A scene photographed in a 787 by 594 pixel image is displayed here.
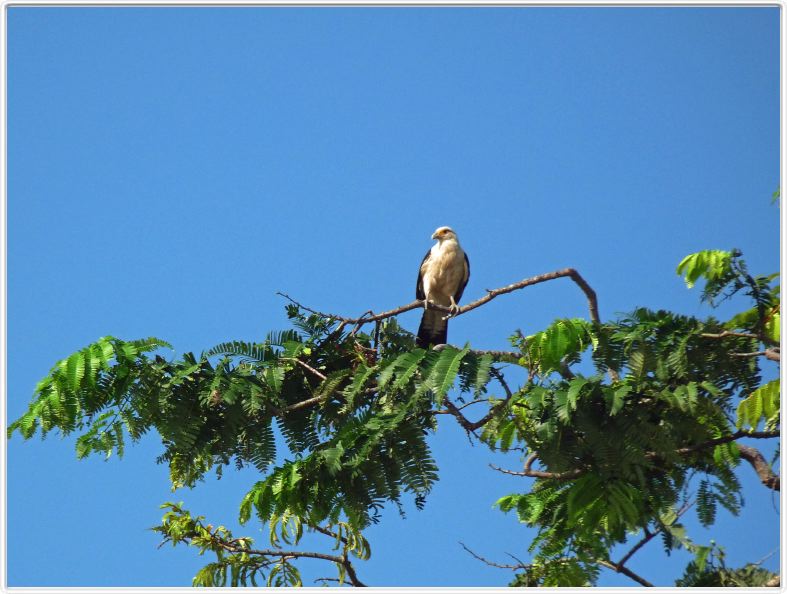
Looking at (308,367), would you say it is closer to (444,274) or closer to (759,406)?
(759,406)

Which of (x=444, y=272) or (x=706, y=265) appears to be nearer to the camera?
(x=706, y=265)

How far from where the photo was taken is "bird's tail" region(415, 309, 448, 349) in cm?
1206

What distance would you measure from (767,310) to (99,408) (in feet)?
15.8

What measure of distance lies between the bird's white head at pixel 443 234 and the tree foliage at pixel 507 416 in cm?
587

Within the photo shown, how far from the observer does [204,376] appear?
759 cm

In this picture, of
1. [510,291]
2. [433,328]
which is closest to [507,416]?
[510,291]

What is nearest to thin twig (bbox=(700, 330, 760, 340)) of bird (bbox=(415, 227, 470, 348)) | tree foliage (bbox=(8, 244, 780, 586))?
tree foliage (bbox=(8, 244, 780, 586))

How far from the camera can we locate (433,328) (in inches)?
477

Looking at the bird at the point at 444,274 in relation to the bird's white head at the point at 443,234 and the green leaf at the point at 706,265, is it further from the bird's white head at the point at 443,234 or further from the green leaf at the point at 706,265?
the green leaf at the point at 706,265

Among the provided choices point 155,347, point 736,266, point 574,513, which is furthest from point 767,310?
point 155,347

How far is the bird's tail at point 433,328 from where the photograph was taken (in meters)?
12.1

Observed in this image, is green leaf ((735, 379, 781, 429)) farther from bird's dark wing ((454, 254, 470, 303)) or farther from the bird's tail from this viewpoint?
bird's dark wing ((454, 254, 470, 303))

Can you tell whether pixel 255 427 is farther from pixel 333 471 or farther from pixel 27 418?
pixel 27 418

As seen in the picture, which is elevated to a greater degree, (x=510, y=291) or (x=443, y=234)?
(x=443, y=234)
